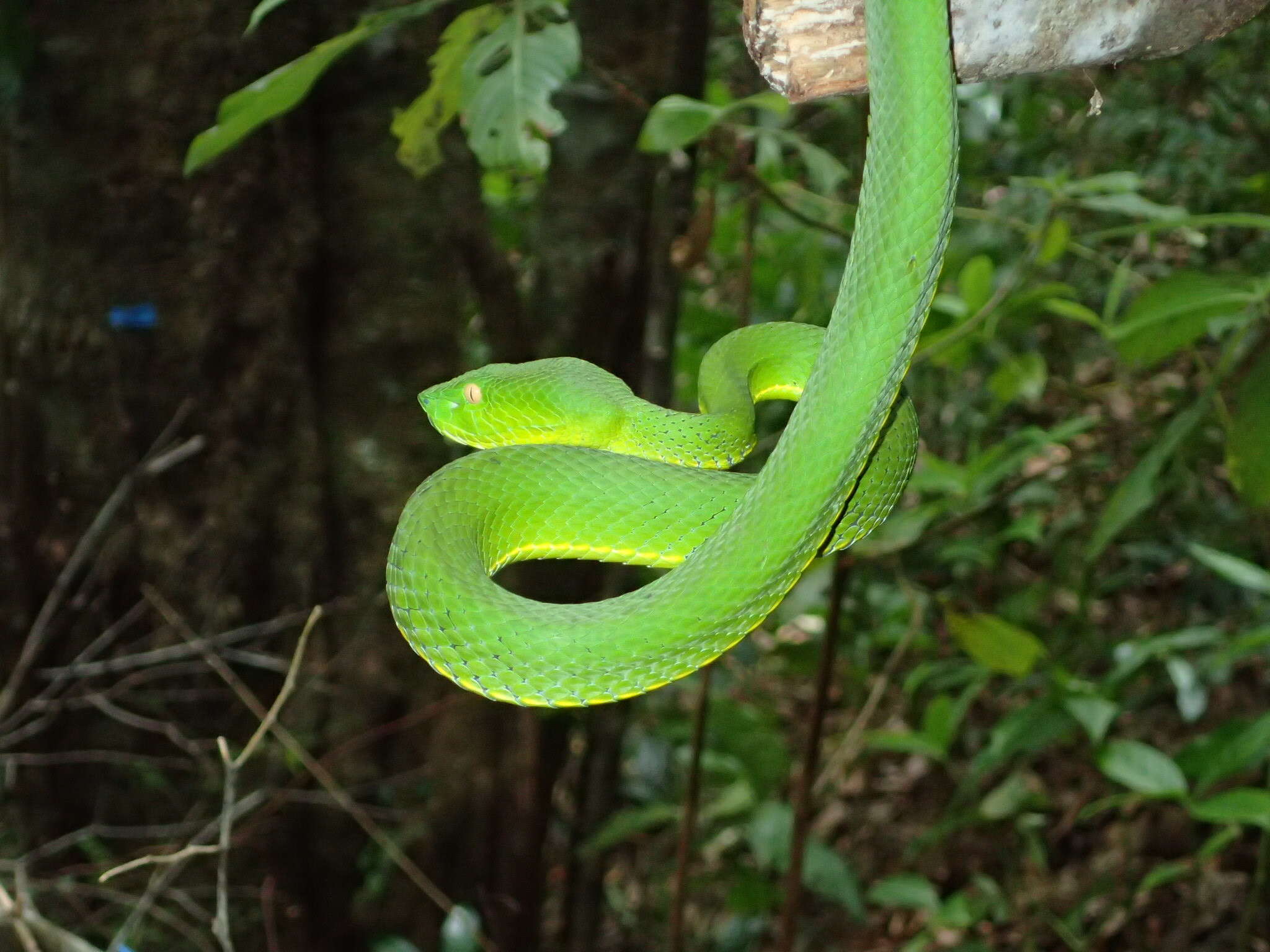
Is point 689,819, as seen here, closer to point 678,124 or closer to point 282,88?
point 678,124

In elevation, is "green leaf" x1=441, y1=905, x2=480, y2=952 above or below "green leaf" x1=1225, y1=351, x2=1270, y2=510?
below

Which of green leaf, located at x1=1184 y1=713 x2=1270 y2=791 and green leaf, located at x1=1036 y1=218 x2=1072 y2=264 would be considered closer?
green leaf, located at x1=1184 y1=713 x2=1270 y2=791

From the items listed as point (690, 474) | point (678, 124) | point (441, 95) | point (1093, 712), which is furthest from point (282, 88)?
point (1093, 712)

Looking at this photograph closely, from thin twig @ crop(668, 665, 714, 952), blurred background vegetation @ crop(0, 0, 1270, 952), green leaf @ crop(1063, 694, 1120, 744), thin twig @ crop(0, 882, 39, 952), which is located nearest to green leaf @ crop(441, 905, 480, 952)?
blurred background vegetation @ crop(0, 0, 1270, 952)

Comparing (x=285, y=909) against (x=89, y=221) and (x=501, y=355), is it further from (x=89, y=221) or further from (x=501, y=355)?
(x=89, y=221)

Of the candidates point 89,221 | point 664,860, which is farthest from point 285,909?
point 89,221

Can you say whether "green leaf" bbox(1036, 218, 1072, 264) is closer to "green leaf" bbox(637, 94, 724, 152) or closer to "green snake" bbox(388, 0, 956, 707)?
"green leaf" bbox(637, 94, 724, 152)

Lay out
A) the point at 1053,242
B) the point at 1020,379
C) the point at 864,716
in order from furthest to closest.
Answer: the point at 1020,379 → the point at 864,716 → the point at 1053,242
